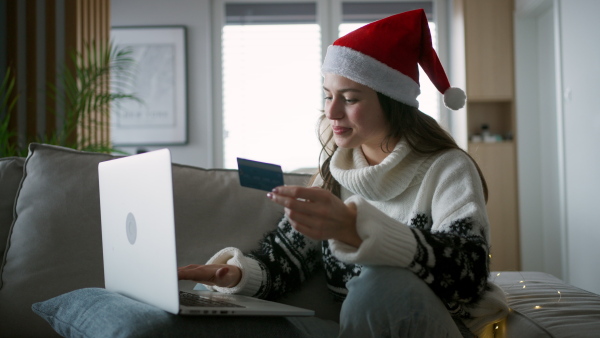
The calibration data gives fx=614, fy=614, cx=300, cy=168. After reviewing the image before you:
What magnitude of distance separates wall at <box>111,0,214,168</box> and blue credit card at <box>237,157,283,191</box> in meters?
4.28

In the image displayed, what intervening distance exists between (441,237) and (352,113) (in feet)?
1.37

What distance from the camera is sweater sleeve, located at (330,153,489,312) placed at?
1017 mm

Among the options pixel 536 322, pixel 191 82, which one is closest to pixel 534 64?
pixel 191 82

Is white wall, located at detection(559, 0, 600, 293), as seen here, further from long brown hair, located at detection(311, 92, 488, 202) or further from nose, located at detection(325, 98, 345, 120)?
nose, located at detection(325, 98, 345, 120)

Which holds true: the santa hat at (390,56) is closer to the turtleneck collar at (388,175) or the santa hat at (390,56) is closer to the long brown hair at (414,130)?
the long brown hair at (414,130)

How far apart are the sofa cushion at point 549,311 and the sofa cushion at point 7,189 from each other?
1.28 metres

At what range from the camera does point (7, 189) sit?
1.67m

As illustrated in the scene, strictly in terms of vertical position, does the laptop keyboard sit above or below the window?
below

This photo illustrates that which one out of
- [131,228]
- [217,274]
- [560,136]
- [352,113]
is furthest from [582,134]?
[131,228]

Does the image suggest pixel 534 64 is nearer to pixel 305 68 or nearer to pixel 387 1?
pixel 387 1

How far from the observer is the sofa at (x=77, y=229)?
4.94ft

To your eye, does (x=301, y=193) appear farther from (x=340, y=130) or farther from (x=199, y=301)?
(x=340, y=130)

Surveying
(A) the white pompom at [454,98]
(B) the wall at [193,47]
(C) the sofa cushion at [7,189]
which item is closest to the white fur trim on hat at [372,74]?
(A) the white pompom at [454,98]

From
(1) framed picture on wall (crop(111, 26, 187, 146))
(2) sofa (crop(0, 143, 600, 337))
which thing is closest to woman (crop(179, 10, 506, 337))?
(2) sofa (crop(0, 143, 600, 337))
